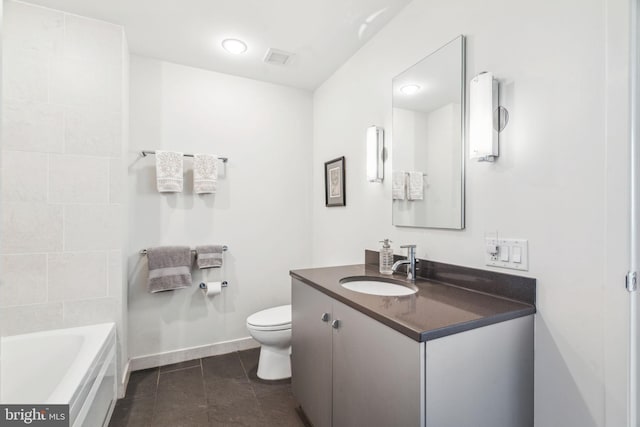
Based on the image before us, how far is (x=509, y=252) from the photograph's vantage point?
1.39m

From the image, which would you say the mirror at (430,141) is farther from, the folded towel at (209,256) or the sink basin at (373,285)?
the folded towel at (209,256)

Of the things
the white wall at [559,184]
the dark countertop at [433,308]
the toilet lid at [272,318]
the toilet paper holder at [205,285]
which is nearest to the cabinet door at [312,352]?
the dark countertop at [433,308]

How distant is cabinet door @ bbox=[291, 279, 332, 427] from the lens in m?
1.58

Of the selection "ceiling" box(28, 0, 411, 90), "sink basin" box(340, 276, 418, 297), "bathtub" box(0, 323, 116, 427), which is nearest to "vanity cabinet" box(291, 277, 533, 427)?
"sink basin" box(340, 276, 418, 297)

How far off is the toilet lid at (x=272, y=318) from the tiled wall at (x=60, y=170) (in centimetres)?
87

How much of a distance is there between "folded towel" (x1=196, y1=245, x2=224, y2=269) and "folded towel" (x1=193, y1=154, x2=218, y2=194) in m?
0.45

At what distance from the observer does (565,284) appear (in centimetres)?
122

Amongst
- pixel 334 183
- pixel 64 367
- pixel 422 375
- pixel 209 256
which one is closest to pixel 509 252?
pixel 422 375

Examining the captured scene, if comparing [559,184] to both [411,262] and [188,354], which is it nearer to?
[411,262]

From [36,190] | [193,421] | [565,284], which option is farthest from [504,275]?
[36,190]

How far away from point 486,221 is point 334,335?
86 centimetres

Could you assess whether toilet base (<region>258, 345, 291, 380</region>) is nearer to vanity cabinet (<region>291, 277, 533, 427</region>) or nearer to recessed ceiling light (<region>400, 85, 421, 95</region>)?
vanity cabinet (<region>291, 277, 533, 427</region>)

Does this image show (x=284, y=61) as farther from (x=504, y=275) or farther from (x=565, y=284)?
(x=565, y=284)

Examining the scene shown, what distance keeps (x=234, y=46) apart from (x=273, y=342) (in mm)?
2124
